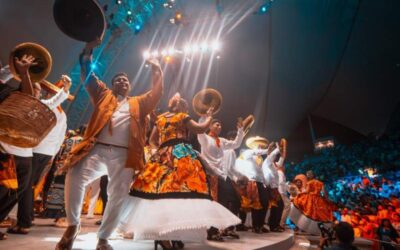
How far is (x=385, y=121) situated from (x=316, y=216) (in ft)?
32.0

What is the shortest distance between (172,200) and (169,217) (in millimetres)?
161

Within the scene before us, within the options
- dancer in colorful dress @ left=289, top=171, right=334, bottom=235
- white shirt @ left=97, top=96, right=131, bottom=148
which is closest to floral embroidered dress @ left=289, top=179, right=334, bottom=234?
dancer in colorful dress @ left=289, top=171, right=334, bottom=235

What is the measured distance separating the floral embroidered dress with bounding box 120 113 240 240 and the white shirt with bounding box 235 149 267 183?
3168 mm

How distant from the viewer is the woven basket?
7.13 ft

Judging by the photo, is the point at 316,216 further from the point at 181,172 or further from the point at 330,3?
the point at 330,3

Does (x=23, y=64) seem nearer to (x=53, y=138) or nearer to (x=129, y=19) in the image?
(x=53, y=138)

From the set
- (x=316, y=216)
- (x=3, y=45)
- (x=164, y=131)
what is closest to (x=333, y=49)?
(x=316, y=216)

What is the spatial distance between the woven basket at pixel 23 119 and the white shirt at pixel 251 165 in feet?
A: 13.6

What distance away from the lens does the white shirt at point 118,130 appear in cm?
250

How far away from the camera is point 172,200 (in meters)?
2.51

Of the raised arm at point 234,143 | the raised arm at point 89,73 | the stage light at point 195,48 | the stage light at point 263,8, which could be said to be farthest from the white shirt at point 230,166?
the stage light at point 263,8

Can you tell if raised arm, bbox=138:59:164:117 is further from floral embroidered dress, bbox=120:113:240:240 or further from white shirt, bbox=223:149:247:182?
white shirt, bbox=223:149:247:182

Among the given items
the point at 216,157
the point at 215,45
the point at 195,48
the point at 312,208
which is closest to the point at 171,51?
the point at 195,48

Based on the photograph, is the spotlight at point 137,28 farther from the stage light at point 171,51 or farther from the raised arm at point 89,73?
the raised arm at point 89,73
